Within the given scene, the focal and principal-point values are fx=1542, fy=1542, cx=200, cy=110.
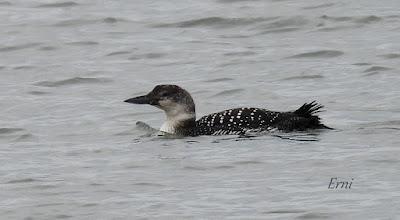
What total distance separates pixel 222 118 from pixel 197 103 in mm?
2320

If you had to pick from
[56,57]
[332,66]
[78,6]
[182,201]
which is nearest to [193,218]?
[182,201]

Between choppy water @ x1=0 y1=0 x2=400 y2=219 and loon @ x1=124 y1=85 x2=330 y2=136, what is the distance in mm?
118

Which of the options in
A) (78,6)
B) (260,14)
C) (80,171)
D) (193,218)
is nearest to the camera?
(193,218)

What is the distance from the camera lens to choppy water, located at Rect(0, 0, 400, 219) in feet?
37.2

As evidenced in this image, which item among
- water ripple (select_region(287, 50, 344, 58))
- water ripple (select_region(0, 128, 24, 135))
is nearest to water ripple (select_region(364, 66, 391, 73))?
water ripple (select_region(287, 50, 344, 58))

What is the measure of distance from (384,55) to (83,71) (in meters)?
3.49

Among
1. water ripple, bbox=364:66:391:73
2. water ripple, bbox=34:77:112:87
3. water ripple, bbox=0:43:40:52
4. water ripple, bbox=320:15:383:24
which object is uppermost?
water ripple, bbox=320:15:383:24

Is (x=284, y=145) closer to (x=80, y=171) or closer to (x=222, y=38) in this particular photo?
(x=80, y=171)

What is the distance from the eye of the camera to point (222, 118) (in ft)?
45.0

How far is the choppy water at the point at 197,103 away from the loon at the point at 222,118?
0.12 m

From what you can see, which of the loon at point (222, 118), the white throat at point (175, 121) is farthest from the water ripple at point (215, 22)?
the white throat at point (175, 121)

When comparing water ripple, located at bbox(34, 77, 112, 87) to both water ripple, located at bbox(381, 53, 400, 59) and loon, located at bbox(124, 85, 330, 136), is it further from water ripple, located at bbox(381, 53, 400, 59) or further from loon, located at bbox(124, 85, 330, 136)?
water ripple, located at bbox(381, 53, 400, 59)

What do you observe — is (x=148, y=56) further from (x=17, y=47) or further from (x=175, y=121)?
(x=175, y=121)

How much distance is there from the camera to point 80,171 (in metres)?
12.5
